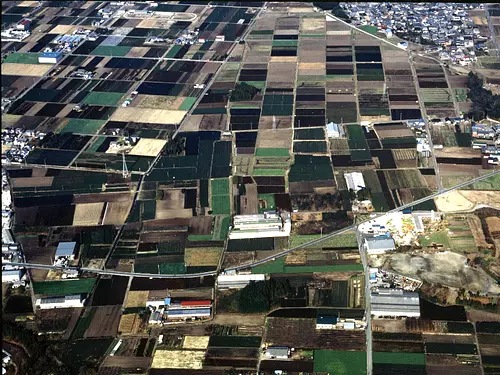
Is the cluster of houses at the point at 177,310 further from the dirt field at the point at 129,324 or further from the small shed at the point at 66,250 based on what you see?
the small shed at the point at 66,250

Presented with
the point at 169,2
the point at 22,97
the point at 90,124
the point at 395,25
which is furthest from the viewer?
the point at 169,2

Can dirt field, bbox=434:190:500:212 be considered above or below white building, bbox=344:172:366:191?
below

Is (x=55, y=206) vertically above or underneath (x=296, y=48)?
above

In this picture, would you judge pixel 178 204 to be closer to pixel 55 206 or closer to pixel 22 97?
pixel 55 206

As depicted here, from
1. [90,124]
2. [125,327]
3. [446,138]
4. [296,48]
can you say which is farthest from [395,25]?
A: [125,327]

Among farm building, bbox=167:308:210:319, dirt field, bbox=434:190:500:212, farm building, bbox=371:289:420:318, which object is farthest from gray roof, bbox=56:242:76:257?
dirt field, bbox=434:190:500:212

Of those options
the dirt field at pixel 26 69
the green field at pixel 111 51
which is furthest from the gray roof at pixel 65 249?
the green field at pixel 111 51

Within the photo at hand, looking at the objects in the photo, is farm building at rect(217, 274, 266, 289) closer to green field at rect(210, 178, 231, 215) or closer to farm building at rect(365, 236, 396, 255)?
green field at rect(210, 178, 231, 215)

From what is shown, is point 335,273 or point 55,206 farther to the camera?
point 55,206

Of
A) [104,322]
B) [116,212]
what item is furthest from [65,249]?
[104,322]
